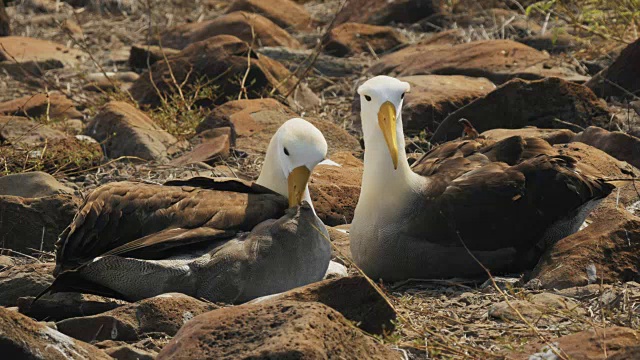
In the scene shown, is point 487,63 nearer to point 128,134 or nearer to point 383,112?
point 128,134

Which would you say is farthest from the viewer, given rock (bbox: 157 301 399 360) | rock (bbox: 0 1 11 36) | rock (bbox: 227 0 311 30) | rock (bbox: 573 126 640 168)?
rock (bbox: 227 0 311 30)

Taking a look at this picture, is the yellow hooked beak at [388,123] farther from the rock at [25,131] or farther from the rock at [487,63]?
the rock at [487,63]

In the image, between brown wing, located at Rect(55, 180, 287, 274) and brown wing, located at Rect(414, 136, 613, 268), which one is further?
brown wing, located at Rect(414, 136, 613, 268)

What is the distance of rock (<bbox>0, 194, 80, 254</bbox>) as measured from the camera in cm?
679

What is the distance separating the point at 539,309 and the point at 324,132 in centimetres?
446

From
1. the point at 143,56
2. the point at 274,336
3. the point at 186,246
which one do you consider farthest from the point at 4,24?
the point at 274,336

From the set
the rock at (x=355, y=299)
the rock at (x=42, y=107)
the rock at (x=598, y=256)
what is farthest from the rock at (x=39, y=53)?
the rock at (x=355, y=299)

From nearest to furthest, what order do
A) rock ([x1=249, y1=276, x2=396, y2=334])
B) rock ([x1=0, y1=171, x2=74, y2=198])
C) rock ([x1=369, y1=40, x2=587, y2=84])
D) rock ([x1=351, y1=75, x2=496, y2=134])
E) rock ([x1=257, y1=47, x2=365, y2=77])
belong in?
rock ([x1=249, y1=276, x2=396, y2=334]) < rock ([x1=0, y1=171, x2=74, y2=198]) < rock ([x1=351, y1=75, x2=496, y2=134]) < rock ([x1=369, y1=40, x2=587, y2=84]) < rock ([x1=257, y1=47, x2=365, y2=77])

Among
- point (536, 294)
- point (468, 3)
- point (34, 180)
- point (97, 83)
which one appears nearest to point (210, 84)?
point (97, 83)

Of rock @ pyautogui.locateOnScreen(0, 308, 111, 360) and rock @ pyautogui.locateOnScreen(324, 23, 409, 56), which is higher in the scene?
rock @ pyautogui.locateOnScreen(0, 308, 111, 360)

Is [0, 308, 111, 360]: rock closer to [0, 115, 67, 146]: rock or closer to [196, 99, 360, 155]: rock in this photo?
[196, 99, 360, 155]: rock

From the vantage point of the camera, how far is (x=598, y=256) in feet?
19.4

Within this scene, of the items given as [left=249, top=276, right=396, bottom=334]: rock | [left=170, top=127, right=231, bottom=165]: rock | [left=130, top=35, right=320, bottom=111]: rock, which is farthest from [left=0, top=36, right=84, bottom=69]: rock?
[left=249, top=276, right=396, bottom=334]: rock

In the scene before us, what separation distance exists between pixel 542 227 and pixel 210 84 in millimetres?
4904
